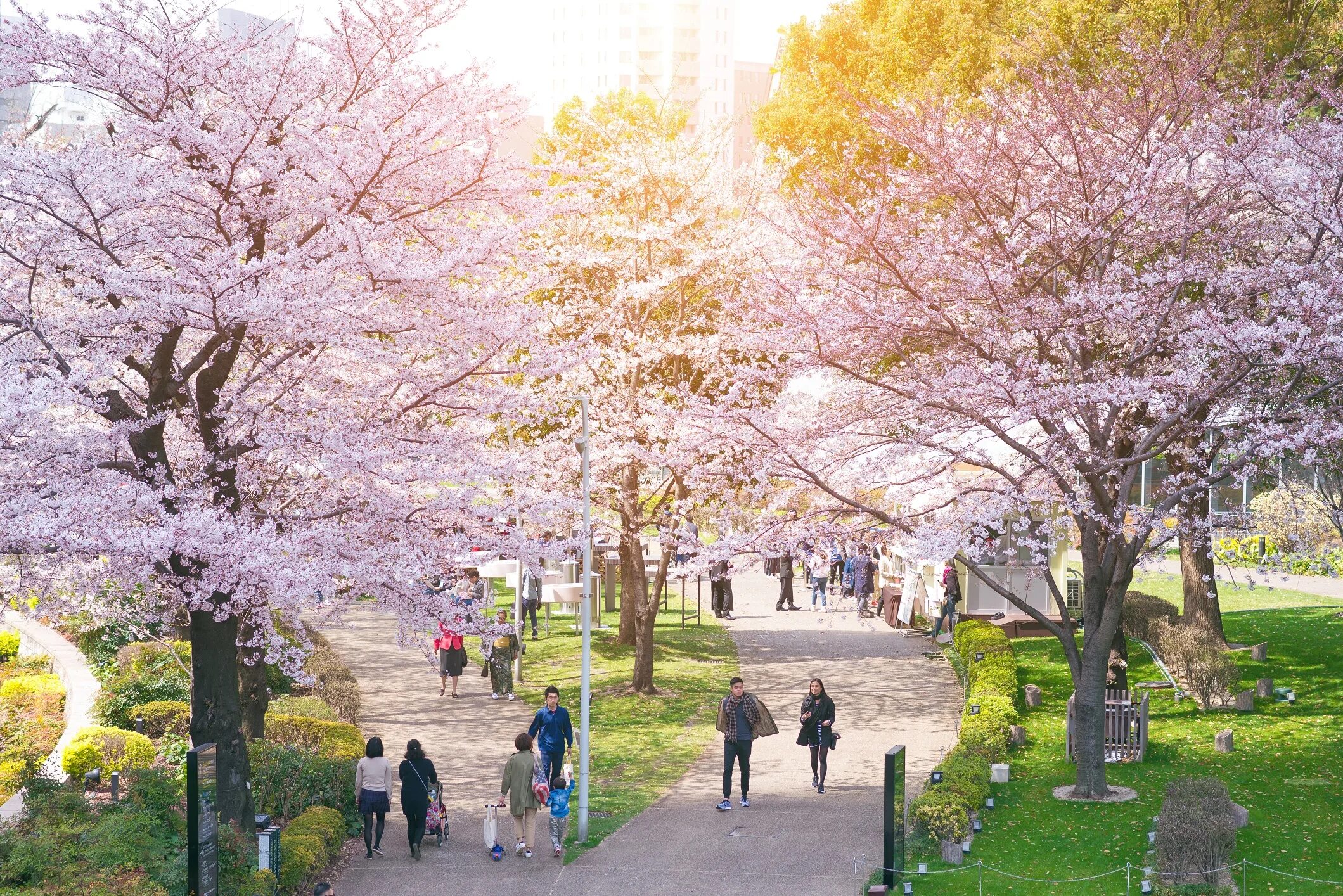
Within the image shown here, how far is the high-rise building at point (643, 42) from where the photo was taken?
129875mm

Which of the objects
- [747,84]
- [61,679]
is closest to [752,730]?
[61,679]

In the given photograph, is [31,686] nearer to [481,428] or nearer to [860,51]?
[481,428]

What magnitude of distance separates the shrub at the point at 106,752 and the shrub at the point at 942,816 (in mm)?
8611

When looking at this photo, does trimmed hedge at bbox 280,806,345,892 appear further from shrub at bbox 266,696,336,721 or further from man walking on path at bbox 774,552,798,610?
man walking on path at bbox 774,552,798,610

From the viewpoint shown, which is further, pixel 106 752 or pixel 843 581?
pixel 843 581

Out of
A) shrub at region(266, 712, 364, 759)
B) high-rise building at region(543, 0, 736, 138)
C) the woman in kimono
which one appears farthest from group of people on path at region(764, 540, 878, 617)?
high-rise building at region(543, 0, 736, 138)

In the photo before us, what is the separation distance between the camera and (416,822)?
531 inches

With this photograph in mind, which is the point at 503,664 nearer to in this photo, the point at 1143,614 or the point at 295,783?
the point at 295,783

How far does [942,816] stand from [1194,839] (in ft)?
8.11

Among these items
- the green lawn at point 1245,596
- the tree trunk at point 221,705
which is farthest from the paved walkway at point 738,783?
the green lawn at point 1245,596

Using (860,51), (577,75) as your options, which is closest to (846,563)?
(860,51)

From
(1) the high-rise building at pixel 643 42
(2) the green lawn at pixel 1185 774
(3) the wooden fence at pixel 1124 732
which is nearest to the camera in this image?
(2) the green lawn at pixel 1185 774

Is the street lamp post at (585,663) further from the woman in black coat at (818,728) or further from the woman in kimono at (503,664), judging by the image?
the woman in kimono at (503,664)

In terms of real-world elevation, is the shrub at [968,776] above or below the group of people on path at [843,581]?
below
